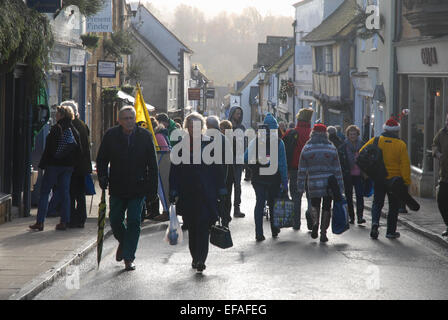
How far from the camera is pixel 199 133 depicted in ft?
30.3

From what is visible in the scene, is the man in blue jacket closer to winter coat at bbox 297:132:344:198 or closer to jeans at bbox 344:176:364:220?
winter coat at bbox 297:132:344:198

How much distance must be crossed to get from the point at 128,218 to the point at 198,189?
2.73 feet

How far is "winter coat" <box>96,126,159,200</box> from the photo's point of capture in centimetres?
898

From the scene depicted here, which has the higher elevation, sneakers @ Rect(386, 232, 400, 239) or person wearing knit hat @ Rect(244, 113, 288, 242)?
person wearing knit hat @ Rect(244, 113, 288, 242)

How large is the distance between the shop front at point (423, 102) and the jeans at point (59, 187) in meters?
9.61

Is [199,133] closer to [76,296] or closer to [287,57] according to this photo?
[76,296]

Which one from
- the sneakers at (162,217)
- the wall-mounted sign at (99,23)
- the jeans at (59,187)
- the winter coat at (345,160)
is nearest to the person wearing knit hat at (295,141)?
the winter coat at (345,160)

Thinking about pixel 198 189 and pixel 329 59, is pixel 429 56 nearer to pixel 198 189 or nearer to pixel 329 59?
pixel 198 189

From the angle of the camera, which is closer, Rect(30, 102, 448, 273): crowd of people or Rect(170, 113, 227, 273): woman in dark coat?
Rect(30, 102, 448, 273): crowd of people

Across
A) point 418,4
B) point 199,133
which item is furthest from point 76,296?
point 418,4

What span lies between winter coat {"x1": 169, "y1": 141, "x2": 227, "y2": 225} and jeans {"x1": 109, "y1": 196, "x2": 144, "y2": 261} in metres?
0.44

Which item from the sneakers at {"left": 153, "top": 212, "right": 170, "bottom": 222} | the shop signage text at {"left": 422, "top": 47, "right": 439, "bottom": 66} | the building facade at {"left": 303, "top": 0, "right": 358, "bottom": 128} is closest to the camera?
the sneakers at {"left": 153, "top": 212, "right": 170, "bottom": 222}

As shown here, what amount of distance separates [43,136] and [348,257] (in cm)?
846

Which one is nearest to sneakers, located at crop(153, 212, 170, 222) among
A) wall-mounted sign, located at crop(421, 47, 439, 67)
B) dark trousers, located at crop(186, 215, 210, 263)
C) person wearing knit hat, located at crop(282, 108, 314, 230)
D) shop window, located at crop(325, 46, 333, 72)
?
person wearing knit hat, located at crop(282, 108, 314, 230)
